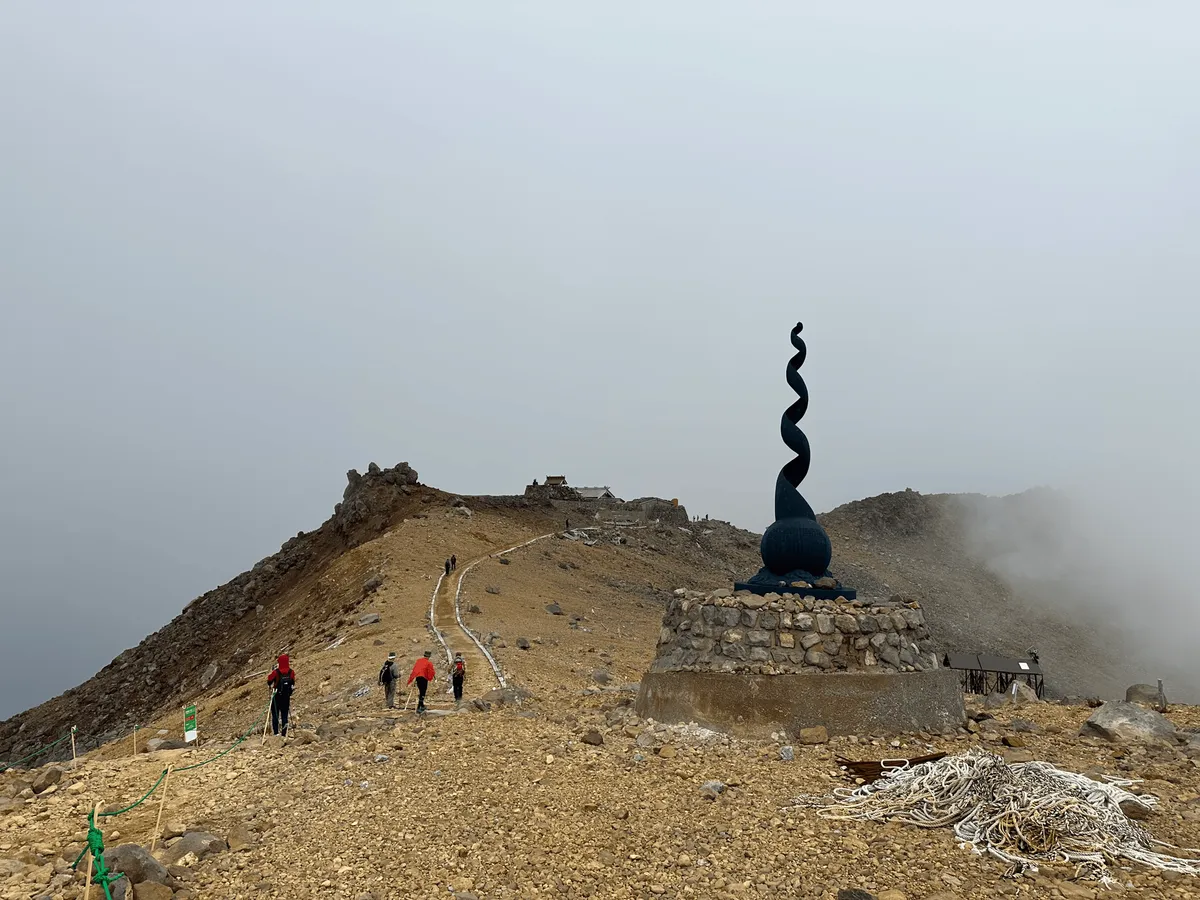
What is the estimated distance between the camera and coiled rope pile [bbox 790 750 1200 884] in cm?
711

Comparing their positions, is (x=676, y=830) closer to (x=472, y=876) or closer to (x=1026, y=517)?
(x=472, y=876)

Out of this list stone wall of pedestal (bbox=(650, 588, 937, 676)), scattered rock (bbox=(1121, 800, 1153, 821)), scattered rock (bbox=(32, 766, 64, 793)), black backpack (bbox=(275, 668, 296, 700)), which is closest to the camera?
scattered rock (bbox=(1121, 800, 1153, 821))

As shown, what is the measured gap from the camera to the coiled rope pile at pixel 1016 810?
7.11m

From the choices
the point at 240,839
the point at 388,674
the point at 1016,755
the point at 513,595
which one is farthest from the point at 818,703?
the point at 513,595

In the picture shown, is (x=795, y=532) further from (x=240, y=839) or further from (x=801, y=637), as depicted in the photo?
(x=240, y=839)

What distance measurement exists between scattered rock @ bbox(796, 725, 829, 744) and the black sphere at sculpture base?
2946mm

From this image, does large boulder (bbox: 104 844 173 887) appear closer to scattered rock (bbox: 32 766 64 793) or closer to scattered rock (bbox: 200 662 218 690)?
scattered rock (bbox: 32 766 64 793)

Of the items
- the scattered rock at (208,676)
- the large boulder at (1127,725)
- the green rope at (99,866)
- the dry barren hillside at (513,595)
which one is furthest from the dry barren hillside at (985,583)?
the green rope at (99,866)

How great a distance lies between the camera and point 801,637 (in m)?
11.5

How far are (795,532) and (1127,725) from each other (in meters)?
5.26

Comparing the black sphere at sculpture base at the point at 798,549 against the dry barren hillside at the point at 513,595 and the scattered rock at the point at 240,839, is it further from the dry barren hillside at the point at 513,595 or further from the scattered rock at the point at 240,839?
the scattered rock at the point at 240,839

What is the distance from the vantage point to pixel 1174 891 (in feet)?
21.5

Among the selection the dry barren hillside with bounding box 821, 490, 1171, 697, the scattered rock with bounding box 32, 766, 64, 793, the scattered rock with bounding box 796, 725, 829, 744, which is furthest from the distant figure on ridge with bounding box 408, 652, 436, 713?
the dry barren hillside with bounding box 821, 490, 1171, 697

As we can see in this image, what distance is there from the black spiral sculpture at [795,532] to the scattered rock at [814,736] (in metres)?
2.25
